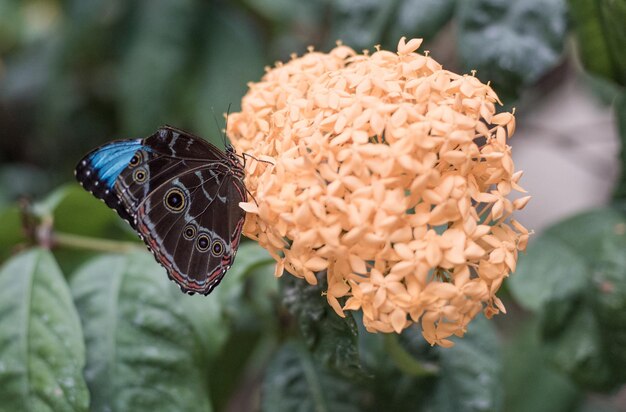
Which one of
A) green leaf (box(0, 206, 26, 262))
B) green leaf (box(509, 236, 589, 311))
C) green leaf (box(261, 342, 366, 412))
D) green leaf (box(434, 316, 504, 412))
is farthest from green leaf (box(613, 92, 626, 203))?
green leaf (box(0, 206, 26, 262))

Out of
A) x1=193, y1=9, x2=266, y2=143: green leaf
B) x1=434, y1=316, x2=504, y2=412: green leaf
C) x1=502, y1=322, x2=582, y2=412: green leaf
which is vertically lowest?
x1=502, y1=322, x2=582, y2=412: green leaf

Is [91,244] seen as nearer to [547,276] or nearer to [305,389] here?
[305,389]

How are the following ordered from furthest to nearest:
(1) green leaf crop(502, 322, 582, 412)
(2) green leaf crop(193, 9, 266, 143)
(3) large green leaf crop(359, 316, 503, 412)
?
(2) green leaf crop(193, 9, 266, 143) < (1) green leaf crop(502, 322, 582, 412) < (3) large green leaf crop(359, 316, 503, 412)

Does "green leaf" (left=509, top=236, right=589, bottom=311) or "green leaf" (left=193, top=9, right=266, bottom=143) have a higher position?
"green leaf" (left=193, top=9, right=266, bottom=143)

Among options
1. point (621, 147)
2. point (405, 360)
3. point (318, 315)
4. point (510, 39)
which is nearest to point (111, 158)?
point (318, 315)

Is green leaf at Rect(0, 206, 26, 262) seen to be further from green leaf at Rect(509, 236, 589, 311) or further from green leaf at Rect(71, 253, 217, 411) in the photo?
green leaf at Rect(509, 236, 589, 311)

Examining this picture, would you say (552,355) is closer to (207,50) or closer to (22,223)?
(22,223)

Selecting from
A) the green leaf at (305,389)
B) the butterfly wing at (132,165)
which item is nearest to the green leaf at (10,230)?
the butterfly wing at (132,165)
